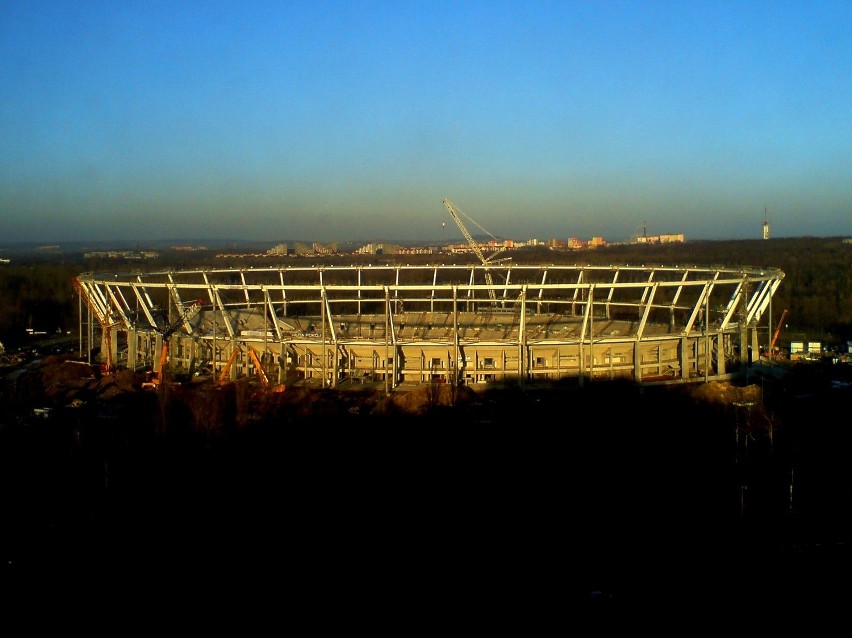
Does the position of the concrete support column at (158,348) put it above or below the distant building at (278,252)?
below

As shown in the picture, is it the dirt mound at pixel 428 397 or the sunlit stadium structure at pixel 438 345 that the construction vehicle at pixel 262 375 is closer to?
the sunlit stadium structure at pixel 438 345

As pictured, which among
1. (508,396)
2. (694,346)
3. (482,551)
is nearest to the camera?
(482,551)

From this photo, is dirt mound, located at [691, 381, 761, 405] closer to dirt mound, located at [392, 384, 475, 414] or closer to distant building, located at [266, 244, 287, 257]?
dirt mound, located at [392, 384, 475, 414]

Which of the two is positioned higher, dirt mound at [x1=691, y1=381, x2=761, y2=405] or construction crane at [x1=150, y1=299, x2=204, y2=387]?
construction crane at [x1=150, y1=299, x2=204, y2=387]

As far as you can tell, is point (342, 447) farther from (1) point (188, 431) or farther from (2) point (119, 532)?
(2) point (119, 532)

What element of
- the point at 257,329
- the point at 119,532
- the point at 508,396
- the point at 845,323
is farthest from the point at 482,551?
the point at 845,323

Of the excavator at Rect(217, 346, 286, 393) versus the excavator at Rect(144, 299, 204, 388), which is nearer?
the excavator at Rect(217, 346, 286, 393)

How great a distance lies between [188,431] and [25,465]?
2.56 metres

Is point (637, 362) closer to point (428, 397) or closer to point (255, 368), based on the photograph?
point (428, 397)

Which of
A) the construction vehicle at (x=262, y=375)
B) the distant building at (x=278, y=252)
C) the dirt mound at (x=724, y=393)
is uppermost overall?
the distant building at (x=278, y=252)

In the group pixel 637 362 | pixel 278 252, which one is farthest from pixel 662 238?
pixel 637 362

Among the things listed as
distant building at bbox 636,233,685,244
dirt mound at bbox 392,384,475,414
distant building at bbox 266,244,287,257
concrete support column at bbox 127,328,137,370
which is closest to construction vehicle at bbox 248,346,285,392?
dirt mound at bbox 392,384,475,414

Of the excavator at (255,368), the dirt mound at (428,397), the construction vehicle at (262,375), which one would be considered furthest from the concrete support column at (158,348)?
the dirt mound at (428,397)

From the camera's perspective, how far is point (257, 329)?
65.1 ft
